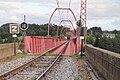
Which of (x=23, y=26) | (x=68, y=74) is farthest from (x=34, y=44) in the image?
(x=68, y=74)

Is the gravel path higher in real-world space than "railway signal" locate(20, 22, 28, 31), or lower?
lower

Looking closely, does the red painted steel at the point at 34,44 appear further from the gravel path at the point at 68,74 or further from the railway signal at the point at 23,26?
the gravel path at the point at 68,74

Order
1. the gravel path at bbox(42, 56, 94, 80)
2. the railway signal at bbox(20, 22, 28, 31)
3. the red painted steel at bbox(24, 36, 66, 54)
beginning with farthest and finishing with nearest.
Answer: the red painted steel at bbox(24, 36, 66, 54) < the railway signal at bbox(20, 22, 28, 31) < the gravel path at bbox(42, 56, 94, 80)

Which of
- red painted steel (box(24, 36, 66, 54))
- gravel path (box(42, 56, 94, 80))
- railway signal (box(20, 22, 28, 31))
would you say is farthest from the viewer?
red painted steel (box(24, 36, 66, 54))

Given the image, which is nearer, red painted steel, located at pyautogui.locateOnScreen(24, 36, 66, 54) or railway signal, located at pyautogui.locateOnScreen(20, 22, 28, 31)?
railway signal, located at pyautogui.locateOnScreen(20, 22, 28, 31)

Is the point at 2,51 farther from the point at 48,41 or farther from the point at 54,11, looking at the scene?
the point at 54,11

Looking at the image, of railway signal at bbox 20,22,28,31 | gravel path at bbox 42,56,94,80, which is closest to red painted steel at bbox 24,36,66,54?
railway signal at bbox 20,22,28,31

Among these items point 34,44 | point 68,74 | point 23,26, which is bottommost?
point 68,74

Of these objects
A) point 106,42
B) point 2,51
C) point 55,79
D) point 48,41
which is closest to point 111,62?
point 55,79

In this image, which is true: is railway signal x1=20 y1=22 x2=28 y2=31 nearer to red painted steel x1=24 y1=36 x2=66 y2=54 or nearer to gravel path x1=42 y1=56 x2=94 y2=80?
red painted steel x1=24 y1=36 x2=66 y2=54

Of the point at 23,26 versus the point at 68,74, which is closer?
the point at 68,74

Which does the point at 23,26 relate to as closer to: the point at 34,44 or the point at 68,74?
the point at 34,44

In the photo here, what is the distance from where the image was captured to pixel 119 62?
962 cm

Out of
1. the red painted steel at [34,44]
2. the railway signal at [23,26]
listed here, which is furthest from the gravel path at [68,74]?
the red painted steel at [34,44]
